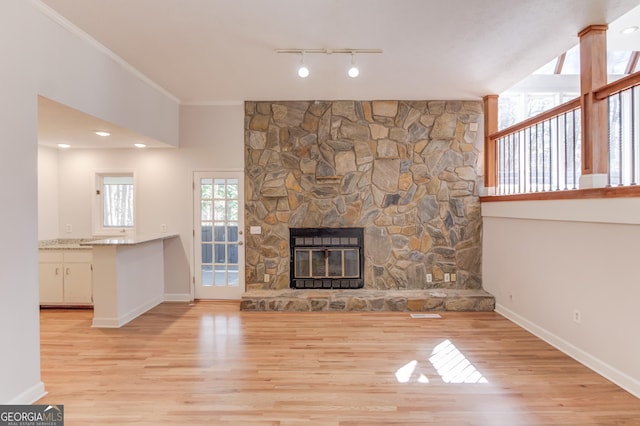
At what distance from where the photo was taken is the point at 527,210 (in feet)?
12.8

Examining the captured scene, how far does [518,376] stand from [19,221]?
13.0 feet

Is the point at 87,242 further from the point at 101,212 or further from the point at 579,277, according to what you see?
the point at 579,277

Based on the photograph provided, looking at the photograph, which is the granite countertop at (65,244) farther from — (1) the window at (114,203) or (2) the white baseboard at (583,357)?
(2) the white baseboard at (583,357)

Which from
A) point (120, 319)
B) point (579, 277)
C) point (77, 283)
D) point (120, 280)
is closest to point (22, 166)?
point (120, 280)

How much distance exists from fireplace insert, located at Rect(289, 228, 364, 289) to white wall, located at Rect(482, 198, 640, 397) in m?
1.93

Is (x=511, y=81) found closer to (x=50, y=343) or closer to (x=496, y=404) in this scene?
(x=496, y=404)

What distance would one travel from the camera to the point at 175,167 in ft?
17.0

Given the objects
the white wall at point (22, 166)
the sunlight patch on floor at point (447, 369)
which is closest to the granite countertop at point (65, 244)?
the white wall at point (22, 166)

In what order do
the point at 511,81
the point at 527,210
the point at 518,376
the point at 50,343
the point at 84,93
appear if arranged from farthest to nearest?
1. the point at 511,81
2. the point at 527,210
3. the point at 50,343
4. the point at 84,93
5. the point at 518,376

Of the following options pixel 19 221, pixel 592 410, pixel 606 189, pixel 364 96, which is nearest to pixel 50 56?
pixel 19 221

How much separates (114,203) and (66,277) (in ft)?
3.96

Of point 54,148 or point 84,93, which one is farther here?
point 54,148

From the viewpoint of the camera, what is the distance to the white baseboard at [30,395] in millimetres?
2333

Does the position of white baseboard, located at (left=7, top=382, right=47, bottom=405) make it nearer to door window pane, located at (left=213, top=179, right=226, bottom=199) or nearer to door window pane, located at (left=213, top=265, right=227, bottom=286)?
door window pane, located at (left=213, top=265, right=227, bottom=286)
